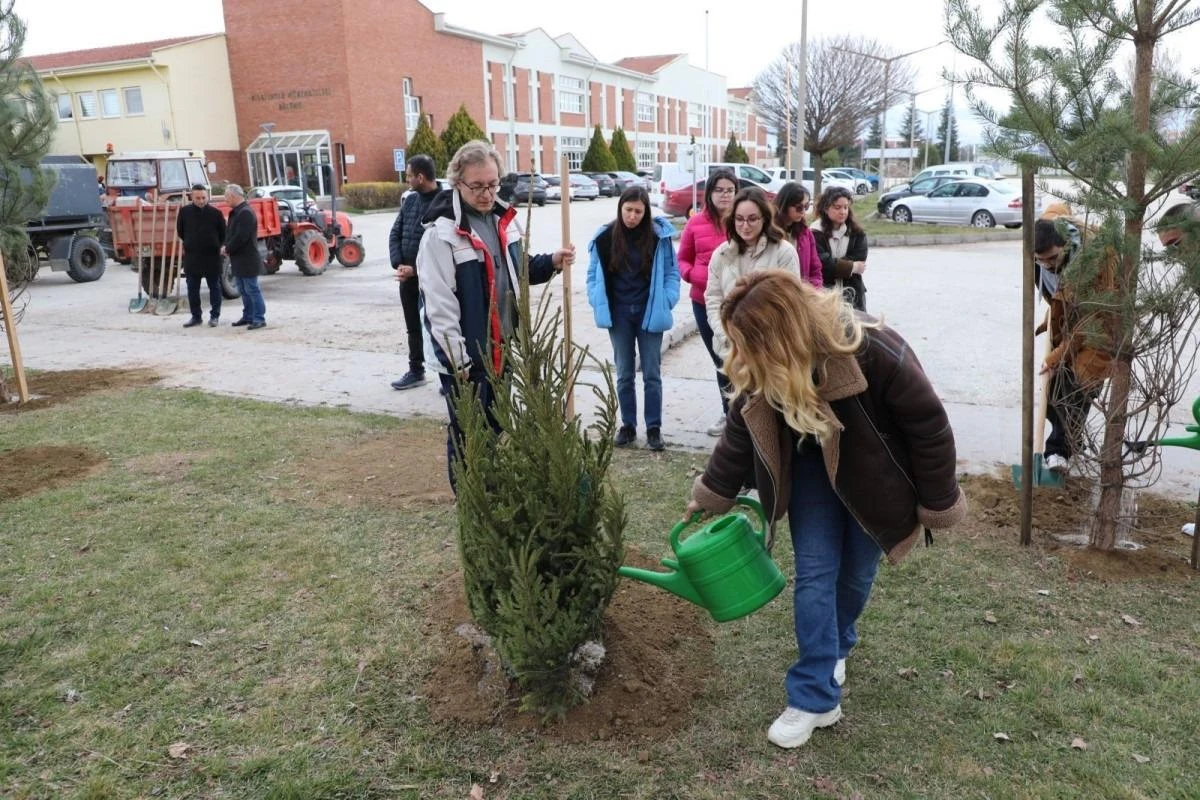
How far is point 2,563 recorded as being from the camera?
4.29m

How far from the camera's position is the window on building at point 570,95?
2120 inches

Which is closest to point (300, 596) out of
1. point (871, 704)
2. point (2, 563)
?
point (2, 563)

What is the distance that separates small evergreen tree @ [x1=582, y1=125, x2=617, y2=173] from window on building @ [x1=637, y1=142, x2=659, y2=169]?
40.4 ft

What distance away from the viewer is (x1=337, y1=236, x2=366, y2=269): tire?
55.8 feet

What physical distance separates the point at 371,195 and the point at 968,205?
23769mm

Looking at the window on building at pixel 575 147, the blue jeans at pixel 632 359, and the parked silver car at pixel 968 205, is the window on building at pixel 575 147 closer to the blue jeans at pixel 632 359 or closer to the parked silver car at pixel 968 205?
the parked silver car at pixel 968 205

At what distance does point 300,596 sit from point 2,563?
1.63m

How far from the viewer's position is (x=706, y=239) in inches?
222

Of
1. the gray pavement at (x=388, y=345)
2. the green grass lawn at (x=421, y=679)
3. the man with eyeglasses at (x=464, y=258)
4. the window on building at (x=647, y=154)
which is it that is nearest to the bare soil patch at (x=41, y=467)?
the green grass lawn at (x=421, y=679)

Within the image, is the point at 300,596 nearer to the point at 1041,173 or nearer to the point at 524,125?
the point at 1041,173

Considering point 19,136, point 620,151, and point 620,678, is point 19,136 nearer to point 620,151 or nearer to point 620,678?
point 620,678

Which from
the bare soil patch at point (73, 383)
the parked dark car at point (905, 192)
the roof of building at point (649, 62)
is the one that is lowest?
the bare soil patch at point (73, 383)

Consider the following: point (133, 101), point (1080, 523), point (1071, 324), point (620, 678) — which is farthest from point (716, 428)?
point (133, 101)

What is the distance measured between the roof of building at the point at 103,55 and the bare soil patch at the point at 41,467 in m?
37.6
